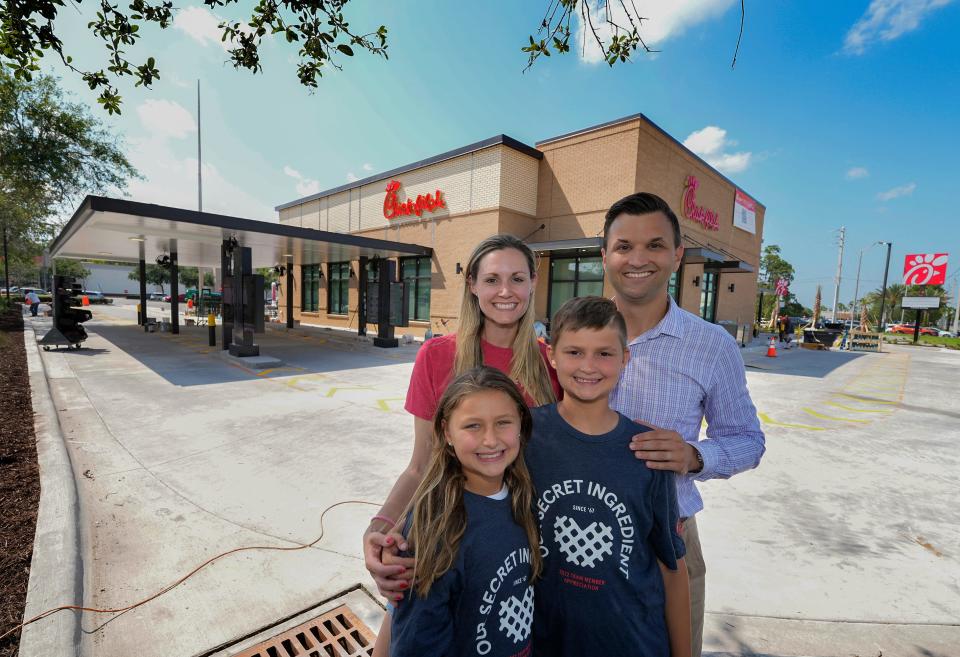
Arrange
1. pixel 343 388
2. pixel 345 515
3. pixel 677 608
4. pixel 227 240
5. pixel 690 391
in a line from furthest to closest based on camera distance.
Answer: pixel 227 240, pixel 343 388, pixel 345 515, pixel 690 391, pixel 677 608

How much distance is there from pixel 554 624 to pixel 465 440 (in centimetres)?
74

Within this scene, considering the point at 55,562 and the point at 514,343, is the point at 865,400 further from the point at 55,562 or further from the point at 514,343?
the point at 55,562

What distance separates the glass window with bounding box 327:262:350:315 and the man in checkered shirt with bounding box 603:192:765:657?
2261cm

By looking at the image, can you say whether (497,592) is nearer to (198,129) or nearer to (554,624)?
(554,624)

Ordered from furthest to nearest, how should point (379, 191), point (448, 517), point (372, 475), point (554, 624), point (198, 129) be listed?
point (198, 129) → point (379, 191) → point (372, 475) → point (554, 624) → point (448, 517)

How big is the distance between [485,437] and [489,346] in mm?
564

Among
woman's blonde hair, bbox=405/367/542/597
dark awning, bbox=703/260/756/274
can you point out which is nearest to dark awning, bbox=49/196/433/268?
woman's blonde hair, bbox=405/367/542/597

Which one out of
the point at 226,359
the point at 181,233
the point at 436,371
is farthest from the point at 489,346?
the point at 181,233

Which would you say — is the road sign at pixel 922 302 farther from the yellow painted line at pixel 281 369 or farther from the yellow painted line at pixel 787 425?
the yellow painted line at pixel 281 369

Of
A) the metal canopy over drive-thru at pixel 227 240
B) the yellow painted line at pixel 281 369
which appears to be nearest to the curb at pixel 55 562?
the yellow painted line at pixel 281 369

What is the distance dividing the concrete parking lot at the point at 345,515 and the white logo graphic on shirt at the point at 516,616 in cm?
154

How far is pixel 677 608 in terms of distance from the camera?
4.90ft

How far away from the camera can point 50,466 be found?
421 cm

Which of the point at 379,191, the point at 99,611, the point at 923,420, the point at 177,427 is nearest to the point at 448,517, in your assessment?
the point at 99,611
